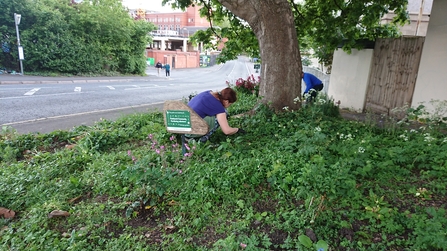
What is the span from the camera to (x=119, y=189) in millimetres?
3336

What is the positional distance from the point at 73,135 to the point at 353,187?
215 inches

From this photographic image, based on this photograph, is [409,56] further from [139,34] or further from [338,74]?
[139,34]

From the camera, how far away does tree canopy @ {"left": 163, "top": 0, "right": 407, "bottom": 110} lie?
5.32m

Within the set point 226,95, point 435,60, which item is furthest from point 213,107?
point 435,60

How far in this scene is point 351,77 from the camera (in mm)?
9562

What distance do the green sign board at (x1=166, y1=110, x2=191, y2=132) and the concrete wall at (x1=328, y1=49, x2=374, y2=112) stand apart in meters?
6.98

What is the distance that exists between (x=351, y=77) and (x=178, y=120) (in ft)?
25.8

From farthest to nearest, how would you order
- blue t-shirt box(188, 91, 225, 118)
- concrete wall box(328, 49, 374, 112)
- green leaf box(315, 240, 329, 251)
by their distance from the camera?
concrete wall box(328, 49, 374, 112) → blue t-shirt box(188, 91, 225, 118) → green leaf box(315, 240, 329, 251)

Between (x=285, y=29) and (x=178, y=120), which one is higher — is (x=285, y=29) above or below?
above

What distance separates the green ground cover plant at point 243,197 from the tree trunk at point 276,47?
4.24 feet

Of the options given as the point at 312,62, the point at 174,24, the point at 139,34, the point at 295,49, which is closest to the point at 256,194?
the point at 295,49

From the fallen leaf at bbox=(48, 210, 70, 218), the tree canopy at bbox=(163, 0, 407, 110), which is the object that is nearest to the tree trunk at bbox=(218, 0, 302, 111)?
the tree canopy at bbox=(163, 0, 407, 110)

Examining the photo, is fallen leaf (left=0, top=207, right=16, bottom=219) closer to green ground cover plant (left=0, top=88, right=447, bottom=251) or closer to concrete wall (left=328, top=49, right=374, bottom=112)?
green ground cover plant (left=0, top=88, right=447, bottom=251)

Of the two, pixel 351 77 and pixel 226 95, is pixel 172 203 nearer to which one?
pixel 226 95
